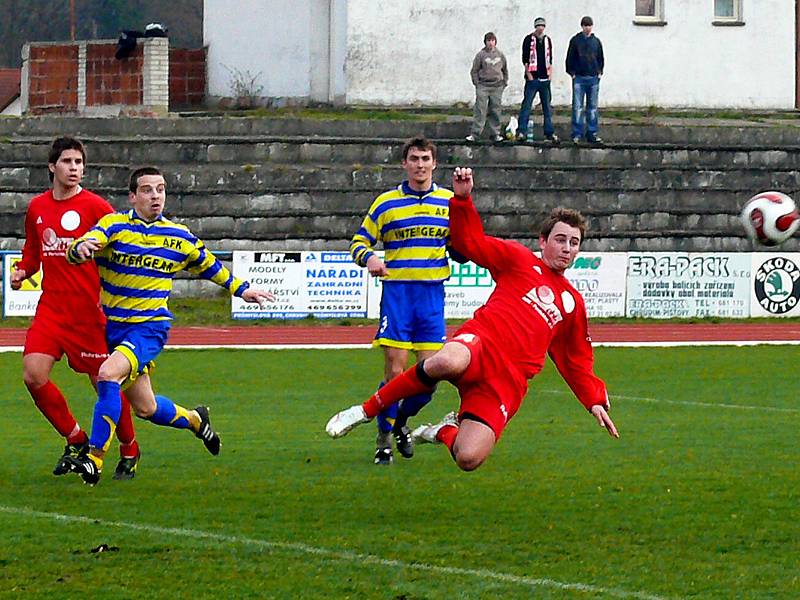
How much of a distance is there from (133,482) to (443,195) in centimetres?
269

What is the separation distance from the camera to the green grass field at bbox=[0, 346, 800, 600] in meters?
6.75

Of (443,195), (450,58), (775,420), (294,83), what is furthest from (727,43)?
(443,195)

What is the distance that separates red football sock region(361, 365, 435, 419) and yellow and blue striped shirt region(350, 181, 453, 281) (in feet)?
5.59

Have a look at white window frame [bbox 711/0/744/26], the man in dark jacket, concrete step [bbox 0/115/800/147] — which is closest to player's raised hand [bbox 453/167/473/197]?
the man in dark jacket

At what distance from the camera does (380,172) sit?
1102 inches

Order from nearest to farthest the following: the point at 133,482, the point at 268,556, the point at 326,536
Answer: the point at 268,556 < the point at 326,536 < the point at 133,482

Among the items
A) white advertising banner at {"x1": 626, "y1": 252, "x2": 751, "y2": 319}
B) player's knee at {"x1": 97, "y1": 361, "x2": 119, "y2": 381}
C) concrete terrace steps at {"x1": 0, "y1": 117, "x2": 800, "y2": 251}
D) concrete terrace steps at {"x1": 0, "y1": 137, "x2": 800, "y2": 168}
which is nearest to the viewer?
player's knee at {"x1": 97, "y1": 361, "x2": 119, "y2": 381}

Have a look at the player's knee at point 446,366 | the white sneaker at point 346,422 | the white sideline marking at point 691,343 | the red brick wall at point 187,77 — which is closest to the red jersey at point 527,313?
the player's knee at point 446,366

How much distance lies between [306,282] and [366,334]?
1.80 meters

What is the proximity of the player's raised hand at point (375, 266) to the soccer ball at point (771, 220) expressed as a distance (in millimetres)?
2177

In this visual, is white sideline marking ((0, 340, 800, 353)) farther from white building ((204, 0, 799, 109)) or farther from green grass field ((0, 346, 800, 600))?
white building ((204, 0, 799, 109))

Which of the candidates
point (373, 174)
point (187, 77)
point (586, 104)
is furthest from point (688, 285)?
point (187, 77)

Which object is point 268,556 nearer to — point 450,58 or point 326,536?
point 326,536

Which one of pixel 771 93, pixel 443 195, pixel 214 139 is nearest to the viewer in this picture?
pixel 443 195
